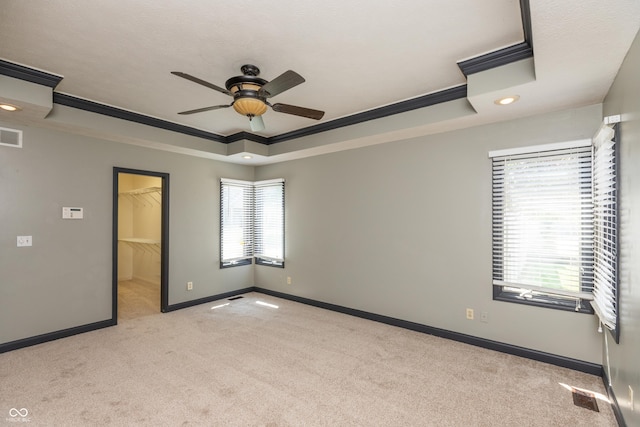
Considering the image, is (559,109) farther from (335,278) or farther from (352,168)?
(335,278)

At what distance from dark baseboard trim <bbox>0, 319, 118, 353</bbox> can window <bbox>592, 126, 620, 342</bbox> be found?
5.21m

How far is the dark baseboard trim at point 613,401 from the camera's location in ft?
6.79

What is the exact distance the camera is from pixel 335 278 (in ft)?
15.4

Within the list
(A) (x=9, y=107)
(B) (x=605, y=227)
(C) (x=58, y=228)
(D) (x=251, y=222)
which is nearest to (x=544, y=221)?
→ (B) (x=605, y=227)

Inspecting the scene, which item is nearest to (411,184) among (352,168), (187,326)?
(352,168)

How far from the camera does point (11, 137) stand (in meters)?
3.29

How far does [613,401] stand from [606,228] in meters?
1.29

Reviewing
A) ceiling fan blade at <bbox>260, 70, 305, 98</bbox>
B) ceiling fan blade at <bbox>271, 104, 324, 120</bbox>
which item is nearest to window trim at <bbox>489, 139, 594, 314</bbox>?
ceiling fan blade at <bbox>271, 104, 324, 120</bbox>

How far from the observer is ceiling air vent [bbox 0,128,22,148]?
3.23 metres

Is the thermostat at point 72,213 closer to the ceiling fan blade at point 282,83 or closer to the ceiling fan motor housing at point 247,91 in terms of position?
the ceiling fan motor housing at point 247,91

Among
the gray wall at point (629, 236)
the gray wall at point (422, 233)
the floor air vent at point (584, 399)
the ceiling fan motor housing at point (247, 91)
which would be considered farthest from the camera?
the gray wall at point (422, 233)

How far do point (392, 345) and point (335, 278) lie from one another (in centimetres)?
149

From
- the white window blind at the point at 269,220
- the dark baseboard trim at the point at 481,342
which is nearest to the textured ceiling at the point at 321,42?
the dark baseboard trim at the point at 481,342

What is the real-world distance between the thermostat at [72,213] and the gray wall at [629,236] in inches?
203
